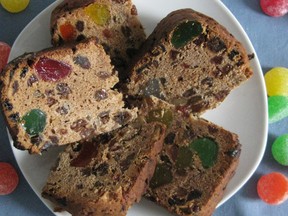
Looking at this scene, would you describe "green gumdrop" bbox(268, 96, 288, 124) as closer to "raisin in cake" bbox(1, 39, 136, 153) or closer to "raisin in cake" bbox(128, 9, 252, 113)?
"raisin in cake" bbox(128, 9, 252, 113)

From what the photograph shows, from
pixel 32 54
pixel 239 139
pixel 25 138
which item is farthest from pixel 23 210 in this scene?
pixel 239 139

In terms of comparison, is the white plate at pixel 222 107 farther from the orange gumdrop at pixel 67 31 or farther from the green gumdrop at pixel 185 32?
the green gumdrop at pixel 185 32

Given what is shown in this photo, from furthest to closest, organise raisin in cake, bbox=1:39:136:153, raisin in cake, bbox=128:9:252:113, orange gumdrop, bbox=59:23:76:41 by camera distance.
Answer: orange gumdrop, bbox=59:23:76:41, raisin in cake, bbox=128:9:252:113, raisin in cake, bbox=1:39:136:153

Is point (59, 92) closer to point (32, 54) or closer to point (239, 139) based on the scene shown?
point (32, 54)

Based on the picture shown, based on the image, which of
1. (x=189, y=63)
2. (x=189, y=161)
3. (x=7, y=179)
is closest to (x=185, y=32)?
(x=189, y=63)

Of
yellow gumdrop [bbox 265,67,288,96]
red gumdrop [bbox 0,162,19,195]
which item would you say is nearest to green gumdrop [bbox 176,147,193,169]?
yellow gumdrop [bbox 265,67,288,96]

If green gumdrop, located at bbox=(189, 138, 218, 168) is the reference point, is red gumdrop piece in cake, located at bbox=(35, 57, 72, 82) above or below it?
above

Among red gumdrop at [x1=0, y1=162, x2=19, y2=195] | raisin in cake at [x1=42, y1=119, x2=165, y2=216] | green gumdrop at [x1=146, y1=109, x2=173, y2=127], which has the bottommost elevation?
red gumdrop at [x1=0, y1=162, x2=19, y2=195]
